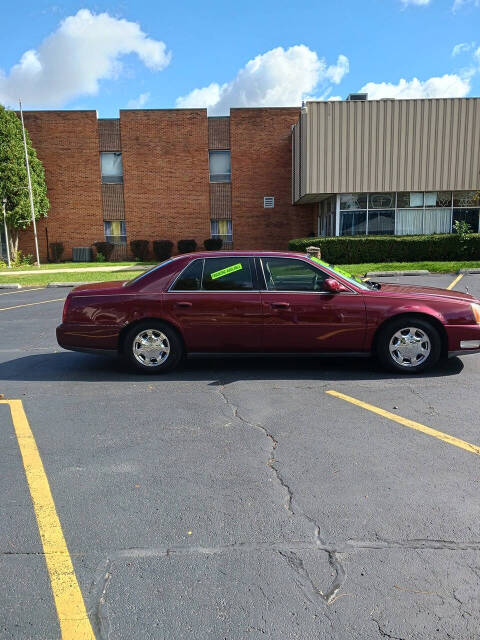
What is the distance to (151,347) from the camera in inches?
245

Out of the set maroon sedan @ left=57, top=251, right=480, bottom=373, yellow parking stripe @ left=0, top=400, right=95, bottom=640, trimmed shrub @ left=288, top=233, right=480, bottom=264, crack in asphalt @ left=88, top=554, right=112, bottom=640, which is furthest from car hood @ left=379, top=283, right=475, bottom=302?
trimmed shrub @ left=288, top=233, right=480, bottom=264

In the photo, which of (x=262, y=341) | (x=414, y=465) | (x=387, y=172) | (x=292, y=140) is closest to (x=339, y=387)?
(x=262, y=341)

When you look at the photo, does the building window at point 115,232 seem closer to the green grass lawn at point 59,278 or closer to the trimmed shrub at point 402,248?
the green grass lawn at point 59,278

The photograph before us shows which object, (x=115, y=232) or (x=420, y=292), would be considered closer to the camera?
(x=420, y=292)

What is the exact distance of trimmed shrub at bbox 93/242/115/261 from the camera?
98.9 ft

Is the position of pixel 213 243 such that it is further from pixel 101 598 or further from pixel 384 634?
pixel 384 634

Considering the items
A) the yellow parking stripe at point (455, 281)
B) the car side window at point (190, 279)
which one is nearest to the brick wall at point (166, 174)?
the yellow parking stripe at point (455, 281)

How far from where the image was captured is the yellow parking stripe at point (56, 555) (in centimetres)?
225

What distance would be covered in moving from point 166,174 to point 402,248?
14.9 meters

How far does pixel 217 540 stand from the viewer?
2.85 metres

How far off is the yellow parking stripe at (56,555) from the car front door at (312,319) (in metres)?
3.00

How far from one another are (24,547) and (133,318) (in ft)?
11.8

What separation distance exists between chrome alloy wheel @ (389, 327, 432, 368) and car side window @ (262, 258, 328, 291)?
1093 mm

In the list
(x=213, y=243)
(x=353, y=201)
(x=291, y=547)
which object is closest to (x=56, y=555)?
(x=291, y=547)
